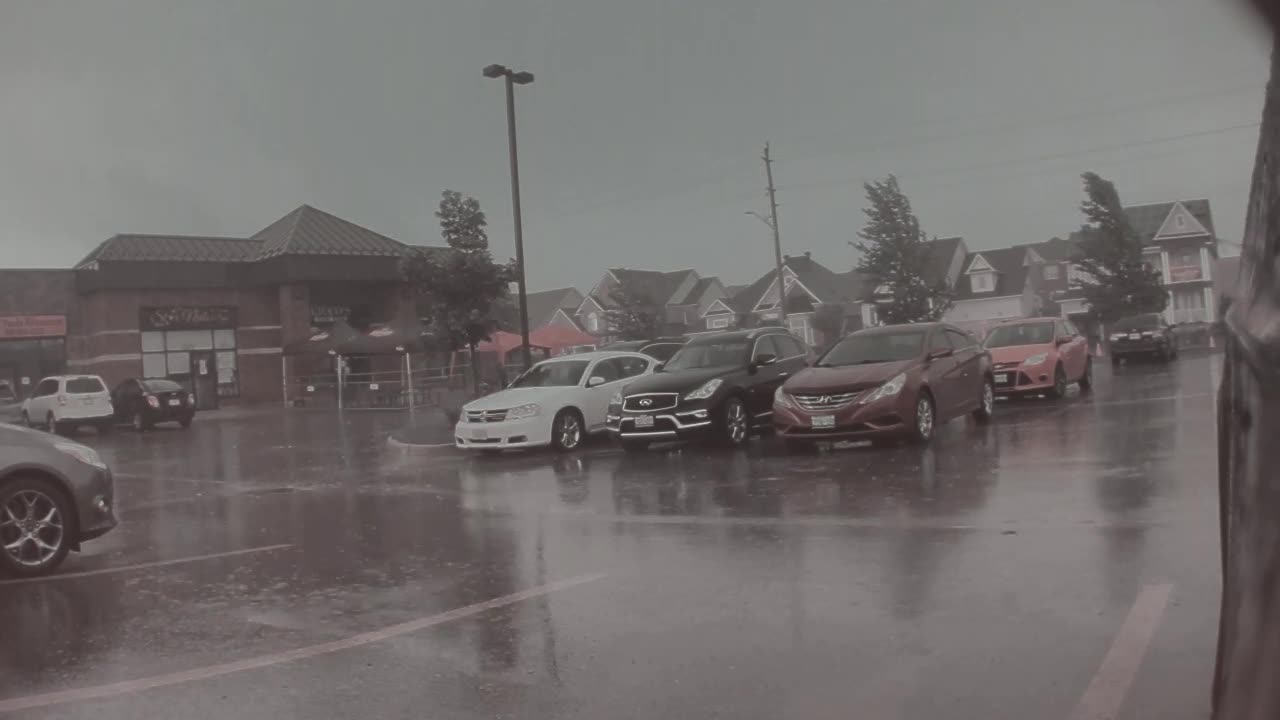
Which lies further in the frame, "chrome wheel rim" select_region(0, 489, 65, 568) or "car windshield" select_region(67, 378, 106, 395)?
"car windshield" select_region(67, 378, 106, 395)

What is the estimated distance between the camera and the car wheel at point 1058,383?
19188 millimetres

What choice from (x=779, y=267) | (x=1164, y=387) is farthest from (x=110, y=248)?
(x=1164, y=387)

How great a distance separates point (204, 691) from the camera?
497 cm

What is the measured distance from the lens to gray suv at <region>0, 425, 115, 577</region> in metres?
8.00

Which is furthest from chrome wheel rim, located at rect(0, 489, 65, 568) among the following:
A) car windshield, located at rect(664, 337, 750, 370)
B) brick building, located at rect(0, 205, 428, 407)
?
brick building, located at rect(0, 205, 428, 407)

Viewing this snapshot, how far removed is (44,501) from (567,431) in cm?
934

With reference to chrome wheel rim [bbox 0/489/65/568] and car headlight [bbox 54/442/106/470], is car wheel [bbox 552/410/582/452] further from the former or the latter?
chrome wheel rim [bbox 0/489/65/568]

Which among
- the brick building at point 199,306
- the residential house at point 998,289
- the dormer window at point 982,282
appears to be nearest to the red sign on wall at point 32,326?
the brick building at point 199,306

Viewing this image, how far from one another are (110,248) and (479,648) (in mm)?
45077

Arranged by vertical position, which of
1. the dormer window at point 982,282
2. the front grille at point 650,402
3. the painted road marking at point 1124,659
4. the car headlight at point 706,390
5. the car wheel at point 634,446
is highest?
the dormer window at point 982,282

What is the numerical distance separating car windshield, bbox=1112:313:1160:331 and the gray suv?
32126mm

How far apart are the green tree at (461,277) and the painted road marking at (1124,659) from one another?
2209 centimetres

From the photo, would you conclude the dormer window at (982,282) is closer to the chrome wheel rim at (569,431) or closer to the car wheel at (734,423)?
the chrome wheel rim at (569,431)

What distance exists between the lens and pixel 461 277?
26.8m
